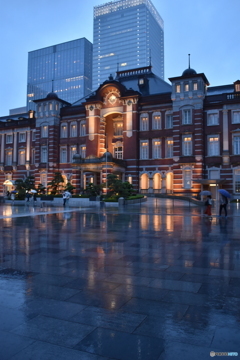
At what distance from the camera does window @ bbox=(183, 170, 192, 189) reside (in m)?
41.2

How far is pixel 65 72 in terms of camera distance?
157625 millimetres

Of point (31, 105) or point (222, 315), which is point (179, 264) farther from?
point (31, 105)

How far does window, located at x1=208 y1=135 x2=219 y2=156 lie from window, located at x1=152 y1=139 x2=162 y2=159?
287 inches

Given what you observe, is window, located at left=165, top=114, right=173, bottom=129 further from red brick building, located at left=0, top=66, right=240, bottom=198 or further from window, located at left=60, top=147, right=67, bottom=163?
window, located at left=60, top=147, right=67, bottom=163

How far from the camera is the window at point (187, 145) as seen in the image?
41469mm

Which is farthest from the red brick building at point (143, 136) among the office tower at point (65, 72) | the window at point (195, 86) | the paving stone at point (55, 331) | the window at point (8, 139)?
the office tower at point (65, 72)

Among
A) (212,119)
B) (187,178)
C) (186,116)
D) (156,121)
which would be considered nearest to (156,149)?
(156,121)

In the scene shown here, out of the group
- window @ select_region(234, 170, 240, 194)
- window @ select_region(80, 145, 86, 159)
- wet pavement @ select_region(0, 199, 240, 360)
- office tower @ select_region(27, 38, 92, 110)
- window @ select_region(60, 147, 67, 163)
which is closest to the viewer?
wet pavement @ select_region(0, 199, 240, 360)

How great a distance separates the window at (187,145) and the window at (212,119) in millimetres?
3432

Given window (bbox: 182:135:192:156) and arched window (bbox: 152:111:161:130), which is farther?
arched window (bbox: 152:111:161:130)

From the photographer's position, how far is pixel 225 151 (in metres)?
40.0

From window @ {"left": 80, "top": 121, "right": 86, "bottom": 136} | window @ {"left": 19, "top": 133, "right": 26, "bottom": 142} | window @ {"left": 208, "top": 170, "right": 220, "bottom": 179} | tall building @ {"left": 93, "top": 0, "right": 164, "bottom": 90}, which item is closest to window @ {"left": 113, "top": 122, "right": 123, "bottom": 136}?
window @ {"left": 80, "top": 121, "right": 86, "bottom": 136}

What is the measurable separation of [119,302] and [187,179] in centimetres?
3806

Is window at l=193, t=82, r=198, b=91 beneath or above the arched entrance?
above
